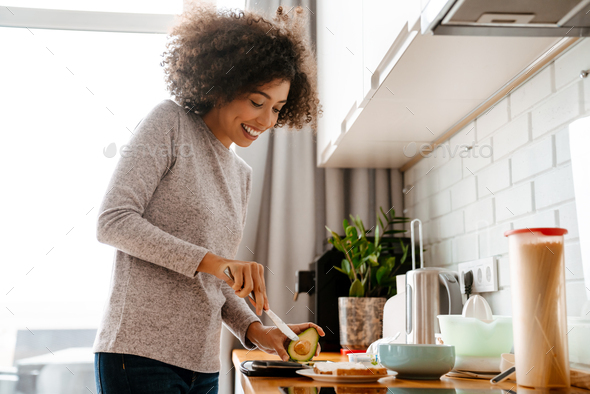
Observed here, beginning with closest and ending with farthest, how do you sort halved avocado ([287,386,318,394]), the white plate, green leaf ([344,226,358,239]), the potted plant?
halved avocado ([287,386,318,394]) < the white plate < the potted plant < green leaf ([344,226,358,239])

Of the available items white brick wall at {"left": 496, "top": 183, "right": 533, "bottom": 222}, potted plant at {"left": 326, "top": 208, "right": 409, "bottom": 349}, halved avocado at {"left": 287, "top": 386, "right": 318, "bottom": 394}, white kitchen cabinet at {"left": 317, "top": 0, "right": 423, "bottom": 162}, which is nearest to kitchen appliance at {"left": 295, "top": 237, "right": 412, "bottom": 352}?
potted plant at {"left": 326, "top": 208, "right": 409, "bottom": 349}

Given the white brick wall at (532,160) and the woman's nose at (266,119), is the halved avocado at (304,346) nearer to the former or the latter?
the woman's nose at (266,119)

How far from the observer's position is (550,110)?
109cm

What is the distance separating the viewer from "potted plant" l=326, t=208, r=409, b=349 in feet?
5.57

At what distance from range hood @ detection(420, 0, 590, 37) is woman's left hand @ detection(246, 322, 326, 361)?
573 mm

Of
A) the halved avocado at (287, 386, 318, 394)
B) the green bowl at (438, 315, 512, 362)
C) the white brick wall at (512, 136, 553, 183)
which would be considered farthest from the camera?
the white brick wall at (512, 136, 553, 183)

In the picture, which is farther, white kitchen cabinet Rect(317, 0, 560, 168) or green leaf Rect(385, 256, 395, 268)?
green leaf Rect(385, 256, 395, 268)

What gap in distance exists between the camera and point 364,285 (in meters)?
1.77

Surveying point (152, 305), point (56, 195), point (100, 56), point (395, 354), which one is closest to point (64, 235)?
point (56, 195)

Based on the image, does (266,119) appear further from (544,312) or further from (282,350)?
(544,312)

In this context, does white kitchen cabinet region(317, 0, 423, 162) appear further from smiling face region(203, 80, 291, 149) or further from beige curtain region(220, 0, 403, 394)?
smiling face region(203, 80, 291, 149)

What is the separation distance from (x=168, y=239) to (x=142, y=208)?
3.6 inches

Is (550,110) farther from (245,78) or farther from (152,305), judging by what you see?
(152,305)

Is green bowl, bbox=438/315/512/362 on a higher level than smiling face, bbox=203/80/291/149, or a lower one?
lower
